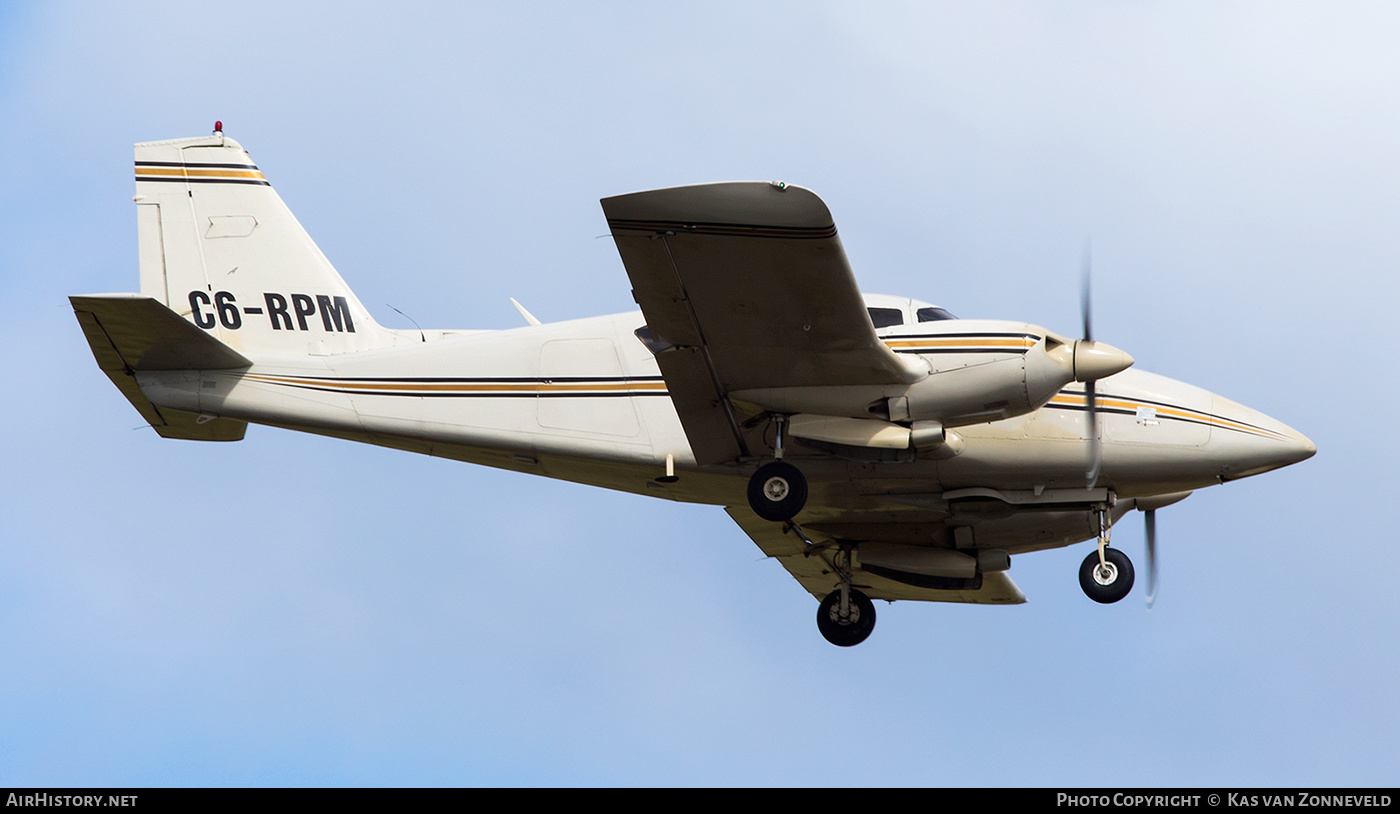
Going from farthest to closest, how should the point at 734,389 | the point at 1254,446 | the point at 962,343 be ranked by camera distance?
the point at 1254,446 < the point at 734,389 < the point at 962,343

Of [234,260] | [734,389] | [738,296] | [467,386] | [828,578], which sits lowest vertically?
[828,578]

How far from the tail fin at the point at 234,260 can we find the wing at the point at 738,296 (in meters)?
5.01

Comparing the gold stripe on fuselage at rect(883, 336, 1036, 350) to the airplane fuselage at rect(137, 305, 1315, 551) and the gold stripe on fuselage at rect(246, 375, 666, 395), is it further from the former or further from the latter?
the gold stripe on fuselage at rect(246, 375, 666, 395)

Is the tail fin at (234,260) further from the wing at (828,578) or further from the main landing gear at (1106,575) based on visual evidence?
the main landing gear at (1106,575)

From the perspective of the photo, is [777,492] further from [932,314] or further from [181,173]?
[181,173]

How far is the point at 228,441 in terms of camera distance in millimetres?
18312

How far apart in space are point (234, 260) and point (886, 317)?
8.94 metres

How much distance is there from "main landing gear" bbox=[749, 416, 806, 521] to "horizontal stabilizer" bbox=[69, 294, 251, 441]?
22.2 ft

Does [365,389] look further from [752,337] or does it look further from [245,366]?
[752,337]

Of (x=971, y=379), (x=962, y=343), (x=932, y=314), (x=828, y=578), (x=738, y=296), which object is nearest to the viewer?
(x=738, y=296)

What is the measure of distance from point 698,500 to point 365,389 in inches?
176

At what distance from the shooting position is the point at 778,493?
15898 mm

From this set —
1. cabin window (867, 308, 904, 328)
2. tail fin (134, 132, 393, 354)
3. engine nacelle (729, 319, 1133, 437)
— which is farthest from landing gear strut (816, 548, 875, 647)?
tail fin (134, 132, 393, 354)

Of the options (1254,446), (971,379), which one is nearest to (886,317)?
(971,379)
